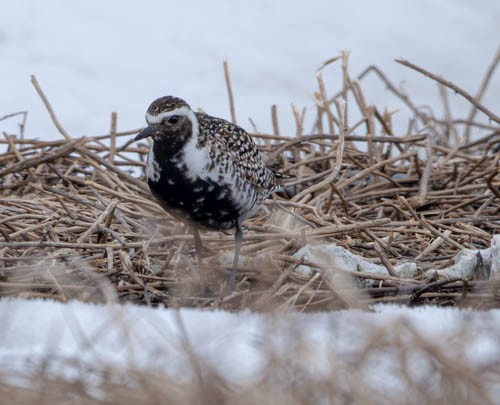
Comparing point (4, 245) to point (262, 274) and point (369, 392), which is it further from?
point (369, 392)

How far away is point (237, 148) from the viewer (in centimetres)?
448

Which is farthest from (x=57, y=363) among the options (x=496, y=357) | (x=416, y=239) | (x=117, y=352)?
(x=416, y=239)

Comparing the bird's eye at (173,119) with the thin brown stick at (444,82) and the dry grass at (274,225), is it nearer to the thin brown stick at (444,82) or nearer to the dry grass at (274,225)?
the dry grass at (274,225)

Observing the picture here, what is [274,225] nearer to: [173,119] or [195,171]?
[195,171]

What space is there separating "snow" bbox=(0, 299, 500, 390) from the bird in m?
1.48

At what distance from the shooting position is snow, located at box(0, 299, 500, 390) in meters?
2.04

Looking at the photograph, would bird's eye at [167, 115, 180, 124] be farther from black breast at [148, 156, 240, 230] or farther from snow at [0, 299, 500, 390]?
snow at [0, 299, 500, 390]

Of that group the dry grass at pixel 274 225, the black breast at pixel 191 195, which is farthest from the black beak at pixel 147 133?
the dry grass at pixel 274 225

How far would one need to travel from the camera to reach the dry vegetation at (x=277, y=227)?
12.4 feet

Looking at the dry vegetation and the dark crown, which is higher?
the dark crown

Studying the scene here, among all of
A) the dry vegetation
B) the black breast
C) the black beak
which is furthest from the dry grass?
the black beak

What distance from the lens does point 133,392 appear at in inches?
77.4

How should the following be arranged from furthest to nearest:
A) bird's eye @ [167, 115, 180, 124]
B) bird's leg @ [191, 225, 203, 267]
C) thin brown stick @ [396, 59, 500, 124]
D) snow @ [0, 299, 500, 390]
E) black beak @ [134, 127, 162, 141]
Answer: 1. thin brown stick @ [396, 59, 500, 124]
2. bird's leg @ [191, 225, 203, 267]
3. bird's eye @ [167, 115, 180, 124]
4. black beak @ [134, 127, 162, 141]
5. snow @ [0, 299, 500, 390]

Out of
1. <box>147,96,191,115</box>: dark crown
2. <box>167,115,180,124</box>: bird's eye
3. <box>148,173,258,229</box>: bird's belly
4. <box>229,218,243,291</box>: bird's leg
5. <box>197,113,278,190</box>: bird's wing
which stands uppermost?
<box>147,96,191,115</box>: dark crown
